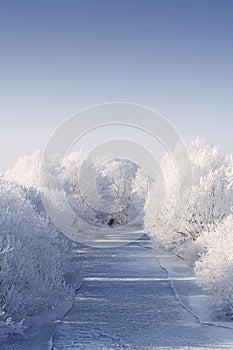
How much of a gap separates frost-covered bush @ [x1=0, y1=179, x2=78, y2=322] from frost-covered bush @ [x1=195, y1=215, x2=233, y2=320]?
25.7 ft

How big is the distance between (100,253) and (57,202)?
6653 mm

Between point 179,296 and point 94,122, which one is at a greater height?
point 94,122

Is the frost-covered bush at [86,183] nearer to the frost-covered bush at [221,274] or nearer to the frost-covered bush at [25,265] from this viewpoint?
the frost-covered bush at [25,265]

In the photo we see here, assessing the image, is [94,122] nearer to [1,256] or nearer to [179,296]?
[179,296]

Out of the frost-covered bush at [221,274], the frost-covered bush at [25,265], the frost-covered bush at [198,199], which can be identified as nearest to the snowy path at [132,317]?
the frost-covered bush at [221,274]

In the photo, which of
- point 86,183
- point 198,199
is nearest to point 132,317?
point 198,199

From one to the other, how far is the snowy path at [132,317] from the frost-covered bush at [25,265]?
5.20ft

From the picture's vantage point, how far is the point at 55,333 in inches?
792

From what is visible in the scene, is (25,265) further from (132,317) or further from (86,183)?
(86,183)

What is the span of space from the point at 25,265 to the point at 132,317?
5.66m

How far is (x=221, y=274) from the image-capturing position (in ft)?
82.5

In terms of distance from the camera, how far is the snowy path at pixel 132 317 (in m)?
18.9

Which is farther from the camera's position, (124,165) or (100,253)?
(124,165)

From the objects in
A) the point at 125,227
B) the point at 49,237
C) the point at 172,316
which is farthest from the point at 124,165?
the point at 172,316
